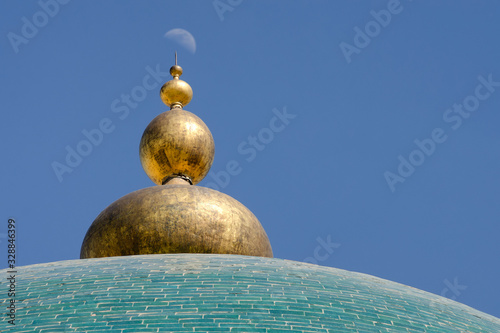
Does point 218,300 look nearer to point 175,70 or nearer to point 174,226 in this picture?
point 174,226

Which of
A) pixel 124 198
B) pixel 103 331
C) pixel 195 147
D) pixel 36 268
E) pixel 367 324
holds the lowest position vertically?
pixel 103 331

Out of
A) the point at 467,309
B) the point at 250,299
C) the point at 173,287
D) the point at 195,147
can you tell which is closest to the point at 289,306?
the point at 250,299

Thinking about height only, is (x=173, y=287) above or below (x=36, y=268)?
below

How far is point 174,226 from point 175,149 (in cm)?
238

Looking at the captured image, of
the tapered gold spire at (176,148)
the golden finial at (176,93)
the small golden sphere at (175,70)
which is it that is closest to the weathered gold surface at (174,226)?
the tapered gold spire at (176,148)

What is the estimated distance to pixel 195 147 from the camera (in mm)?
13977

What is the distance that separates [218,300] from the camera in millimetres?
8555

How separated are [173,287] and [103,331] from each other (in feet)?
4.20

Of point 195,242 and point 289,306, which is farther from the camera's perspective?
point 195,242

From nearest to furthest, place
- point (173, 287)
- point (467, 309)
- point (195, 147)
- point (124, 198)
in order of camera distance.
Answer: point (173, 287) < point (467, 309) < point (124, 198) < point (195, 147)

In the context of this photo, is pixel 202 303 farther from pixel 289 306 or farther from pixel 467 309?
pixel 467 309

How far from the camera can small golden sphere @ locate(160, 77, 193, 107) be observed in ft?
50.1

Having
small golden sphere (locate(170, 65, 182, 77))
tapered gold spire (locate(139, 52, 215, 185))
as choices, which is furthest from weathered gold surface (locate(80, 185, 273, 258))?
small golden sphere (locate(170, 65, 182, 77))

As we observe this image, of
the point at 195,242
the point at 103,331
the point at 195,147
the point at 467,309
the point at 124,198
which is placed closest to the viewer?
the point at 103,331
